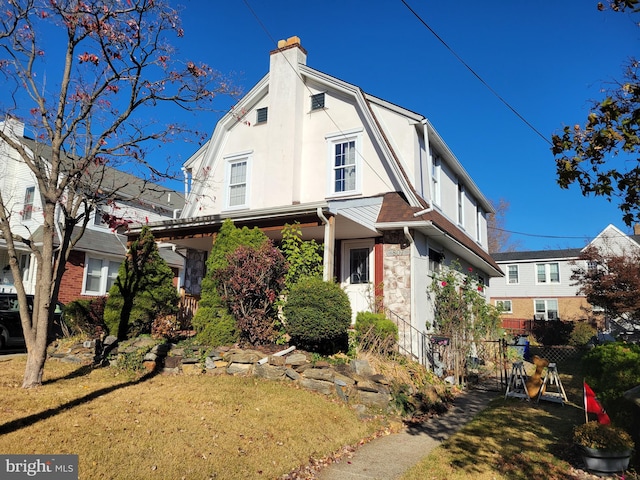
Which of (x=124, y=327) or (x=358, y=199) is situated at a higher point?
(x=358, y=199)

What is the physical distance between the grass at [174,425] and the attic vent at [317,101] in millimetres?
9091

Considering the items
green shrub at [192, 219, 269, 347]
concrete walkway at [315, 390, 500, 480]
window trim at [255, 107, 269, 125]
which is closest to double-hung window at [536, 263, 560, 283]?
window trim at [255, 107, 269, 125]

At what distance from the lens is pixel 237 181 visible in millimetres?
14977

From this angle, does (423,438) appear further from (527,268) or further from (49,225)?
(527,268)

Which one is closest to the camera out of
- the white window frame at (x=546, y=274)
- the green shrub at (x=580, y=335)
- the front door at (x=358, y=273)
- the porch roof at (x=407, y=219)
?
the porch roof at (x=407, y=219)

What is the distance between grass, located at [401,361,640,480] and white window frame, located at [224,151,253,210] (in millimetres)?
9494

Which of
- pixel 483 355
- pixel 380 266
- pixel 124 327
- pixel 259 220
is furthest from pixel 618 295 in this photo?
pixel 124 327

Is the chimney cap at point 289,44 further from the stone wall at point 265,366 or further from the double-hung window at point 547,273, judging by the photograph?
the double-hung window at point 547,273

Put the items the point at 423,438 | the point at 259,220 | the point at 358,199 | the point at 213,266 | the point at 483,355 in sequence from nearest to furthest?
the point at 423,438
the point at 213,266
the point at 259,220
the point at 358,199
the point at 483,355

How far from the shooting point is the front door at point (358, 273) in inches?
463

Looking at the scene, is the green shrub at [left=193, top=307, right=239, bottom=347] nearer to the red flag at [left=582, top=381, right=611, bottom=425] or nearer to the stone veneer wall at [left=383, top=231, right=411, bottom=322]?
the stone veneer wall at [left=383, top=231, right=411, bottom=322]

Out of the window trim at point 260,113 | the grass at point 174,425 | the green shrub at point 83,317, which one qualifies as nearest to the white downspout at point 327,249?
the grass at point 174,425

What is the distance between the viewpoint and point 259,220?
1063 cm

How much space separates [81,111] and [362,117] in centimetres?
778
